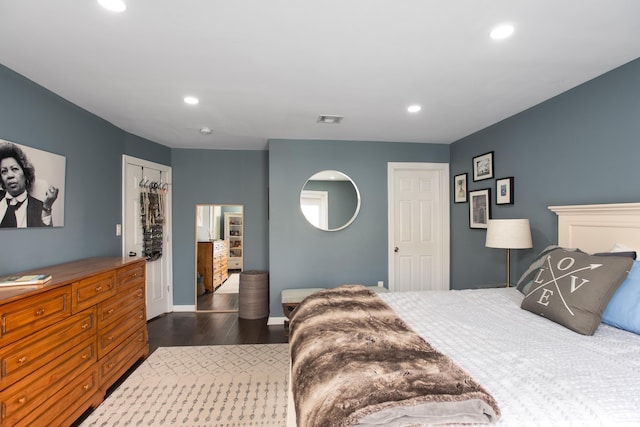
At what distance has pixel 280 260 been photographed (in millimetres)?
3857

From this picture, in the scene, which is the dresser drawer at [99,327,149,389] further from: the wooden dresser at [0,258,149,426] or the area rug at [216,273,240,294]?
the area rug at [216,273,240,294]

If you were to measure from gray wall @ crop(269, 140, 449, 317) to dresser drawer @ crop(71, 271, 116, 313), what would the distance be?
181 cm

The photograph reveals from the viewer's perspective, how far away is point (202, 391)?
93.1 inches

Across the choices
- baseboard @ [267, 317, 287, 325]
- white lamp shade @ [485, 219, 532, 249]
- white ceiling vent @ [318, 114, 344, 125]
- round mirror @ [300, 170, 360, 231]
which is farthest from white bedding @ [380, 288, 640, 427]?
baseboard @ [267, 317, 287, 325]

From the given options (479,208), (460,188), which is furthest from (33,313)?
(460,188)

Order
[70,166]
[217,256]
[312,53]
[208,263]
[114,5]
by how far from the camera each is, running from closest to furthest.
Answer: [114,5] < [312,53] < [70,166] < [208,263] < [217,256]

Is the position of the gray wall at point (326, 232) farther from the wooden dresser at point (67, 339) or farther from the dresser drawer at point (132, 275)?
the wooden dresser at point (67, 339)

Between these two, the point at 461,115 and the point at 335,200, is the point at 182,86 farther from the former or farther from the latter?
the point at 461,115

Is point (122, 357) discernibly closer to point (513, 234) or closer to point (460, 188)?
point (513, 234)

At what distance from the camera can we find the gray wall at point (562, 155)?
79.4 inches

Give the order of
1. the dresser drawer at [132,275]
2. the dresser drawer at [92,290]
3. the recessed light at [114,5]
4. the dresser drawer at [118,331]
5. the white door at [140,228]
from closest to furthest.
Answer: the recessed light at [114,5] < the dresser drawer at [92,290] < the dresser drawer at [118,331] < the dresser drawer at [132,275] < the white door at [140,228]

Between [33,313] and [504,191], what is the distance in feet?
12.9

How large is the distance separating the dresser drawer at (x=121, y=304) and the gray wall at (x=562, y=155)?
371 centimetres

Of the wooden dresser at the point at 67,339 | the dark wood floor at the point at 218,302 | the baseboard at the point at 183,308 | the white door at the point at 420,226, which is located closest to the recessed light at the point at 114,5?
the wooden dresser at the point at 67,339
